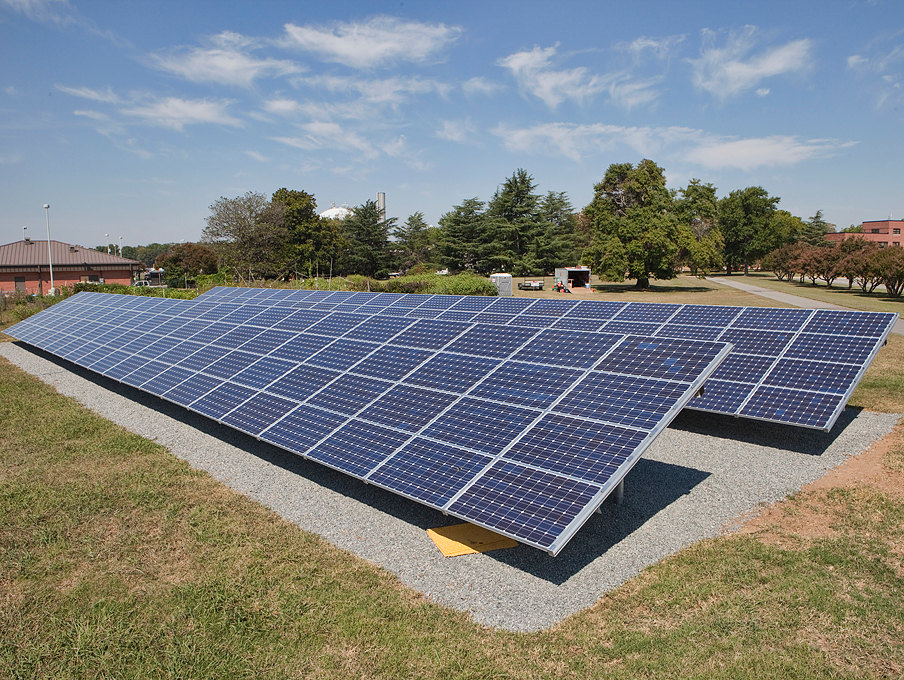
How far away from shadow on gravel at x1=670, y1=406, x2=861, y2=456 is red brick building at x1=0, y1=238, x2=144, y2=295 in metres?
78.9

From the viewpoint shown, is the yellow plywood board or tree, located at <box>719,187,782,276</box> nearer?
the yellow plywood board

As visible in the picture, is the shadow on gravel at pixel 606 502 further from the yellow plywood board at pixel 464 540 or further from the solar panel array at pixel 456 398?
the solar panel array at pixel 456 398

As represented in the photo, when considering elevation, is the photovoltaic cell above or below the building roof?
below

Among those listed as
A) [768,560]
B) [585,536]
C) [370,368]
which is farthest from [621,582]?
[370,368]

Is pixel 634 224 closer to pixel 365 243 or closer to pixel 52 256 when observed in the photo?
pixel 365 243

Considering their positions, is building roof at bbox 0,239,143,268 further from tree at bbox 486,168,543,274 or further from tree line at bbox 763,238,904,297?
tree line at bbox 763,238,904,297

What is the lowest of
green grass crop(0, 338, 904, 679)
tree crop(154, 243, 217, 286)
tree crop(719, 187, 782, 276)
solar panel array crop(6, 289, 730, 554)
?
green grass crop(0, 338, 904, 679)

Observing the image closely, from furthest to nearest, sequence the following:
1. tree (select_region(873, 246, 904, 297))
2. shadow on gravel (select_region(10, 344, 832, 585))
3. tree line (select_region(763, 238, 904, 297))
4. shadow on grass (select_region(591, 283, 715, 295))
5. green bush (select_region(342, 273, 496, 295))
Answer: shadow on grass (select_region(591, 283, 715, 295)), green bush (select_region(342, 273, 496, 295)), tree line (select_region(763, 238, 904, 297)), tree (select_region(873, 246, 904, 297)), shadow on gravel (select_region(10, 344, 832, 585))

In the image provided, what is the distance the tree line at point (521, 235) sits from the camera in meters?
58.5

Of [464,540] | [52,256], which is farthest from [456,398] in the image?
[52,256]

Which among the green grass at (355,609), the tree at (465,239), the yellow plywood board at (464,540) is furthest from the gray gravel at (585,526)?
the tree at (465,239)

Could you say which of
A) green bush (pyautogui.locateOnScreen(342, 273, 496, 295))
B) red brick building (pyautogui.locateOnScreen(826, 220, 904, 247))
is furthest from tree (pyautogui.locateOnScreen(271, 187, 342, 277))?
red brick building (pyautogui.locateOnScreen(826, 220, 904, 247))

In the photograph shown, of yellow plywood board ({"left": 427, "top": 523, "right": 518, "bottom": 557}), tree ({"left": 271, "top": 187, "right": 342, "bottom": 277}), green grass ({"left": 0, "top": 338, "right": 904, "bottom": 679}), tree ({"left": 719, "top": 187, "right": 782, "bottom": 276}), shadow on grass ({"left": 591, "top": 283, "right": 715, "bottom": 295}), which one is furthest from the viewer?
tree ({"left": 719, "top": 187, "right": 782, "bottom": 276})

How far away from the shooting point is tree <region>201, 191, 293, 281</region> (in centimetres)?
7025
